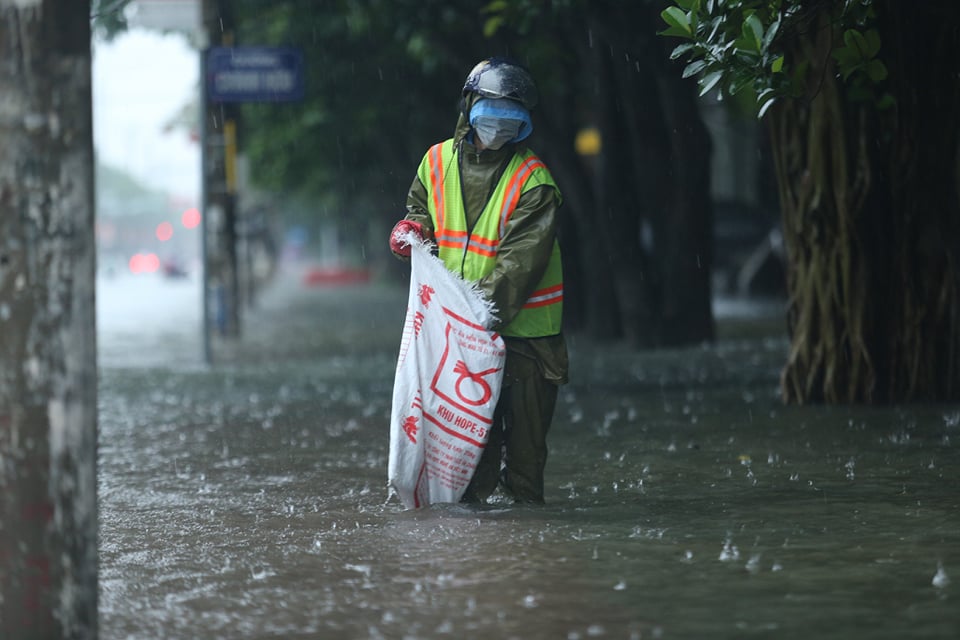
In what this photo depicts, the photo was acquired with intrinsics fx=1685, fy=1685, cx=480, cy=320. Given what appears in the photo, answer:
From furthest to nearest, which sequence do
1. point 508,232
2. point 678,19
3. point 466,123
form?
point 678,19 < point 466,123 < point 508,232

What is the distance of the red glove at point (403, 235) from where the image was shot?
7047 millimetres

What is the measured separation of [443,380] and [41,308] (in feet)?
8.93

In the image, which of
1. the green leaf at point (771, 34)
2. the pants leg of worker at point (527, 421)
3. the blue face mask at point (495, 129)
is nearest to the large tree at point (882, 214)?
the green leaf at point (771, 34)

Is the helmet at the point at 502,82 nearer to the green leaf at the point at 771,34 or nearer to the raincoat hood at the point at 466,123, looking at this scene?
the raincoat hood at the point at 466,123

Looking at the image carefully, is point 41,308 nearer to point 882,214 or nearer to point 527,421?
point 527,421

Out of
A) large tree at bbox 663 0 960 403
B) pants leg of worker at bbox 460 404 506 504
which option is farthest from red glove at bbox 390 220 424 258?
large tree at bbox 663 0 960 403

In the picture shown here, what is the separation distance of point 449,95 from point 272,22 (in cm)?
360

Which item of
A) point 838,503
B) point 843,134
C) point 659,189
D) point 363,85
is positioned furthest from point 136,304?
point 838,503

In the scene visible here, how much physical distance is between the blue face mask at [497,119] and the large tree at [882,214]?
4.26m

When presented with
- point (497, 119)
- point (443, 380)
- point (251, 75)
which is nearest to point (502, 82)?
point (497, 119)

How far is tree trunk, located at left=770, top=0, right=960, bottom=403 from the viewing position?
11.1 meters

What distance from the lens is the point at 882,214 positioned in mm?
11281

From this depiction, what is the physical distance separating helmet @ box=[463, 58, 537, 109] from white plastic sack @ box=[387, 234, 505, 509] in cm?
69

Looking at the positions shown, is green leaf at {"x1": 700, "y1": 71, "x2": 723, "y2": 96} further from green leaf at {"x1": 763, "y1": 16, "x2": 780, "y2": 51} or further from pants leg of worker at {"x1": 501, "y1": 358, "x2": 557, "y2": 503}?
pants leg of worker at {"x1": 501, "y1": 358, "x2": 557, "y2": 503}
